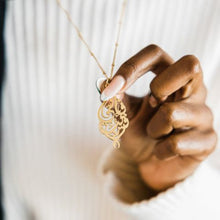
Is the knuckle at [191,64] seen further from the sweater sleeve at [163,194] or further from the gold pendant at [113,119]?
the sweater sleeve at [163,194]

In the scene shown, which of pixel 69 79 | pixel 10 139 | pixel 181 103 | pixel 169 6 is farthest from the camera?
pixel 10 139

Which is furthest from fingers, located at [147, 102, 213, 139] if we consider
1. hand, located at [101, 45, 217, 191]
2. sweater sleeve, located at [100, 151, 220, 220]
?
sweater sleeve, located at [100, 151, 220, 220]

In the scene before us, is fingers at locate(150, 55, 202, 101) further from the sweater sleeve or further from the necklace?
the sweater sleeve

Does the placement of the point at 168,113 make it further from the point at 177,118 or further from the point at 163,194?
the point at 163,194

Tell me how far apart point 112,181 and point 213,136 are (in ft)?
0.65

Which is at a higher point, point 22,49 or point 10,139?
point 22,49

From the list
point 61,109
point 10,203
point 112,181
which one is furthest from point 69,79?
point 10,203

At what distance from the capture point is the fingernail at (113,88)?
300 mm

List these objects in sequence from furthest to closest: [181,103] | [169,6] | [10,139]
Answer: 1. [10,139]
2. [169,6]
3. [181,103]

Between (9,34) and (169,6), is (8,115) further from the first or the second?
(169,6)

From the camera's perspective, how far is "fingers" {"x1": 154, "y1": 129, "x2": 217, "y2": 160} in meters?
0.35

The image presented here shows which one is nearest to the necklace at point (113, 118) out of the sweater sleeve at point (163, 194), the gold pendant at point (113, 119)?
the gold pendant at point (113, 119)

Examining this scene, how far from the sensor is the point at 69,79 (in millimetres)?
577

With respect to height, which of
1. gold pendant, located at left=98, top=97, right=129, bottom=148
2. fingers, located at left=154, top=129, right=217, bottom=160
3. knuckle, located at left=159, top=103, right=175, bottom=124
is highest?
gold pendant, located at left=98, top=97, right=129, bottom=148
